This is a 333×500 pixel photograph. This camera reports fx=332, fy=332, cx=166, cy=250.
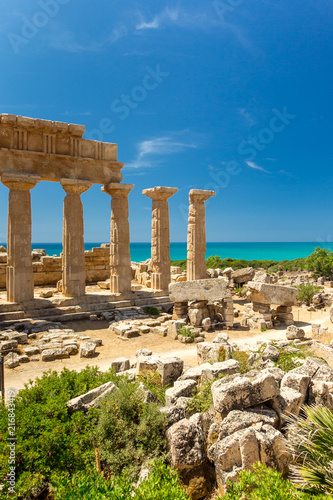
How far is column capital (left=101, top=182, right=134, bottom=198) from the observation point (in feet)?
50.1

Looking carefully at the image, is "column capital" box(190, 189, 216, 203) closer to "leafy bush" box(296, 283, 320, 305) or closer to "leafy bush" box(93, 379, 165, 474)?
"leafy bush" box(296, 283, 320, 305)

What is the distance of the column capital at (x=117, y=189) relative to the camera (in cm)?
1527

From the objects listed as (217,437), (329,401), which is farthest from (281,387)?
(217,437)

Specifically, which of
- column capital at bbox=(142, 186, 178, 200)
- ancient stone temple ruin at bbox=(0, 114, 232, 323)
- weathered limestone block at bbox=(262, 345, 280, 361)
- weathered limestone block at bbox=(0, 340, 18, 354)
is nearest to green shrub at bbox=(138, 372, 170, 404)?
weathered limestone block at bbox=(262, 345, 280, 361)

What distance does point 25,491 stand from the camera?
3609 millimetres

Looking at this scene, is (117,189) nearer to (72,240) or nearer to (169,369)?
(72,240)

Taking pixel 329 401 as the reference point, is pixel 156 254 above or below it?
above

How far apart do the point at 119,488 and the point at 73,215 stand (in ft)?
40.3

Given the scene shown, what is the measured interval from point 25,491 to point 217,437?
238 cm

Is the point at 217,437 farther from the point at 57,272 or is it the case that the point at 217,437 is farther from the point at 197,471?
the point at 57,272

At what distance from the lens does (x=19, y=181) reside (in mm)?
12961

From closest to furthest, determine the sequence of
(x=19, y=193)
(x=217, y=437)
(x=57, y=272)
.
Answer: (x=217, y=437) < (x=19, y=193) < (x=57, y=272)

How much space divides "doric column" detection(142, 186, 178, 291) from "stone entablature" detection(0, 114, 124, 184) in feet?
8.15

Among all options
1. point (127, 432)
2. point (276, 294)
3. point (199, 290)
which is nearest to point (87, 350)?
point (199, 290)
